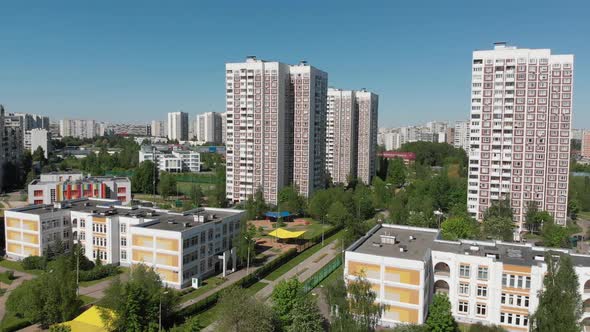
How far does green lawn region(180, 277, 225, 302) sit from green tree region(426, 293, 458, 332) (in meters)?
14.2

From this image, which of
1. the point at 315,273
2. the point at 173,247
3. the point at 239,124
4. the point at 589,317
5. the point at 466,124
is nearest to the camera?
the point at 589,317

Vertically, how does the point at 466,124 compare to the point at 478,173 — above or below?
above

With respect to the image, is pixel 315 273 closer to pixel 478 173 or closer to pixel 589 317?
pixel 589 317

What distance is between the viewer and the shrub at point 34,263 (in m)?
32.6

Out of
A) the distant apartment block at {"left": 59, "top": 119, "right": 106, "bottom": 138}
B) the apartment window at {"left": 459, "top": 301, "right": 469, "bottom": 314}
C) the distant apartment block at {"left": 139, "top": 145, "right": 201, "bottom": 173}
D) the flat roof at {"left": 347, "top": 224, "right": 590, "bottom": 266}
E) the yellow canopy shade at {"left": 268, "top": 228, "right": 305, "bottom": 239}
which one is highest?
the distant apartment block at {"left": 59, "top": 119, "right": 106, "bottom": 138}

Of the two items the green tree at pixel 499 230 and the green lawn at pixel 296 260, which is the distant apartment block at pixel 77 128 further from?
the green tree at pixel 499 230

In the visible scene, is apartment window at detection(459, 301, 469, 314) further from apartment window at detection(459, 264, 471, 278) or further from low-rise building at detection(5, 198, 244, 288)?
low-rise building at detection(5, 198, 244, 288)

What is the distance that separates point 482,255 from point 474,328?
4.06 m

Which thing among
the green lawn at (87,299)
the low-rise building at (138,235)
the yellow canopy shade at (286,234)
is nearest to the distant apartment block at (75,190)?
the low-rise building at (138,235)

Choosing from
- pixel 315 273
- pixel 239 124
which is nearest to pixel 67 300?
pixel 315 273

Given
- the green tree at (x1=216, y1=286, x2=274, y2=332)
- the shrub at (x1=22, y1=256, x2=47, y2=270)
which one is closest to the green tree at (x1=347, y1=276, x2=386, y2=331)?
the green tree at (x1=216, y1=286, x2=274, y2=332)

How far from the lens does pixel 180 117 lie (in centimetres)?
19338

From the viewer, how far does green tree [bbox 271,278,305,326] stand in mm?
22078

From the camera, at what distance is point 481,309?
952 inches
